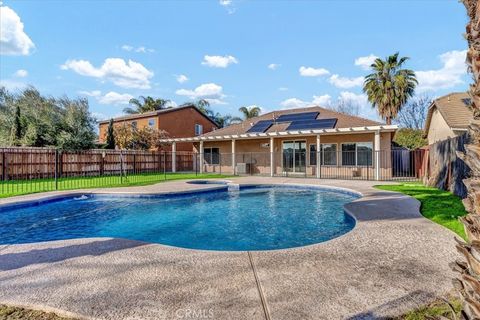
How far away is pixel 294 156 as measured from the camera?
781 inches

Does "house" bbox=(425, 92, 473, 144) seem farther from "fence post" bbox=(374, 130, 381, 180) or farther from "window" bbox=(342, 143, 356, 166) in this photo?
"window" bbox=(342, 143, 356, 166)

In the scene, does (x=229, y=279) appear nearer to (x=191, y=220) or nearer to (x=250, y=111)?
(x=191, y=220)

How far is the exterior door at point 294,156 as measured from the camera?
19.5 meters

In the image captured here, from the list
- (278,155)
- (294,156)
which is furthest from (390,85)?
(278,155)

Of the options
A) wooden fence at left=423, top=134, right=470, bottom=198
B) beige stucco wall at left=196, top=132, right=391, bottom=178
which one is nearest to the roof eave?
beige stucco wall at left=196, top=132, right=391, bottom=178

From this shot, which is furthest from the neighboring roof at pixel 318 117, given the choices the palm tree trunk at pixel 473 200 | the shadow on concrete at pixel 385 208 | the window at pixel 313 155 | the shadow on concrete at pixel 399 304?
the palm tree trunk at pixel 473 200

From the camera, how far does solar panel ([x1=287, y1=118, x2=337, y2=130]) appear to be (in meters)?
17.8

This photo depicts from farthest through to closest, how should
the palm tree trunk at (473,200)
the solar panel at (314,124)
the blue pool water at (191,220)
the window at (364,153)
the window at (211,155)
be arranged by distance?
the window at (211,155), the solar panel at (314,124), the window at (364,153), the blue pool water at (191,220), the palm tree trunk at (473,200)

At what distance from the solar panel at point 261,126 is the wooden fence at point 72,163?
21.6 ft

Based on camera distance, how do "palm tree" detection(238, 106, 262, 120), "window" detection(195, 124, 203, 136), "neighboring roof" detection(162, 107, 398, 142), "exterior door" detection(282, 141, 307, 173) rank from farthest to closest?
"palm tree" detection(238, 106, 262, 120), "window" detection(195, 124, 203, 136), "exterior door" detection(282, 141, 307, 173), "neighboring roof" detection(162, 107, 398, 142)

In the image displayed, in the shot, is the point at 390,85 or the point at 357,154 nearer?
the point at 357,154

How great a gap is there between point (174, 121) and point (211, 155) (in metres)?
6.32

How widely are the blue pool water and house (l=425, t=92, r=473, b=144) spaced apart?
7074mm

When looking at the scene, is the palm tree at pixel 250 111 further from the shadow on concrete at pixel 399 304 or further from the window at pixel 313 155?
the shadow on concrete at pixel 399 304
